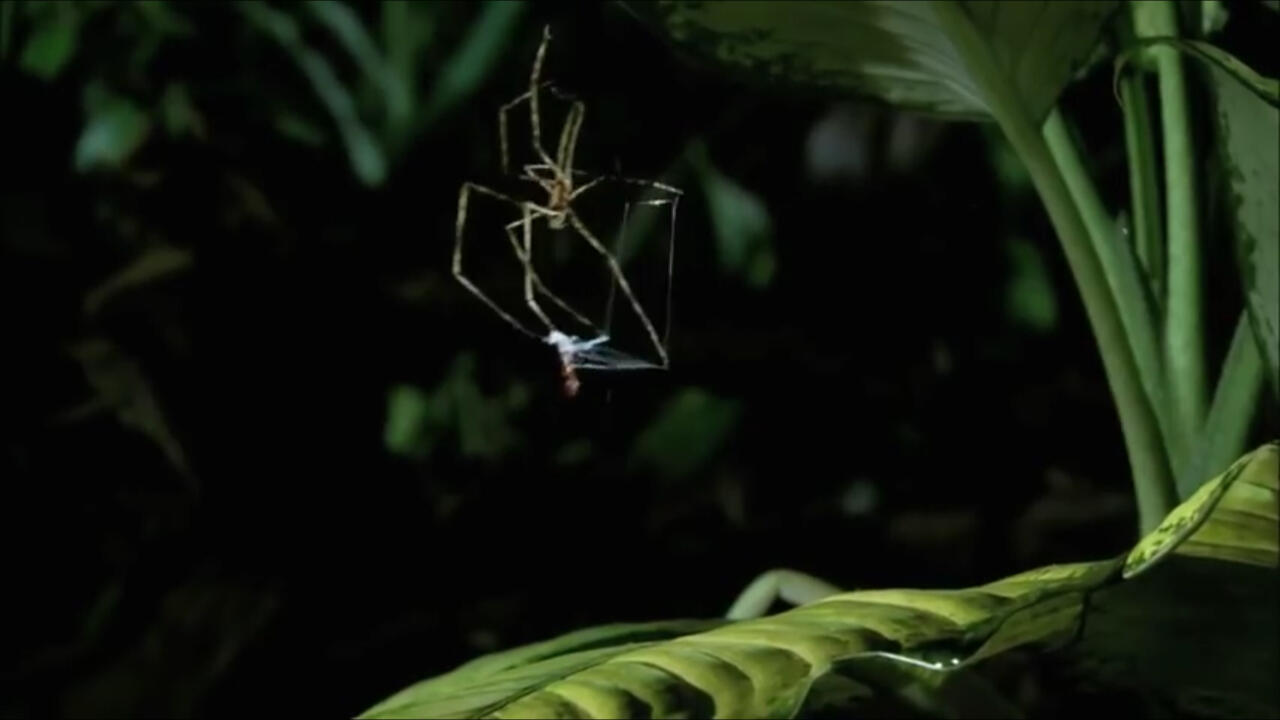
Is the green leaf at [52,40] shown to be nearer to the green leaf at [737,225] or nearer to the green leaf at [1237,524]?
the green leaf at [737,225]

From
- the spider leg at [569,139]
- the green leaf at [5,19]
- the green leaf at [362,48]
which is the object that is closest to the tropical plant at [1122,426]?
the spider leg at [569,139]

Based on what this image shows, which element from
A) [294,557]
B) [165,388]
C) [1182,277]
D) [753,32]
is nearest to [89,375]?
[165,388]

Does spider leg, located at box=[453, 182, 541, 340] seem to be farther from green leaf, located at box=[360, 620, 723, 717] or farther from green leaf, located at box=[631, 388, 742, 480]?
green leaf, located at box=[360, 620, 723, 717]

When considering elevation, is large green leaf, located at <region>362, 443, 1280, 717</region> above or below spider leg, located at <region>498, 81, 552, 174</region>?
below

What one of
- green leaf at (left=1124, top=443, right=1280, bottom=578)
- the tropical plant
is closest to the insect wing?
the tropical plant

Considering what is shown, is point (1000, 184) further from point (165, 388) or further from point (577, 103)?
point (165, 388)

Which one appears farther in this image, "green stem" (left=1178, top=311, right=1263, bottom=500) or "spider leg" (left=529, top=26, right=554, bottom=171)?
"spider leg" (left=529, top=26, right=554, bottom=171)
